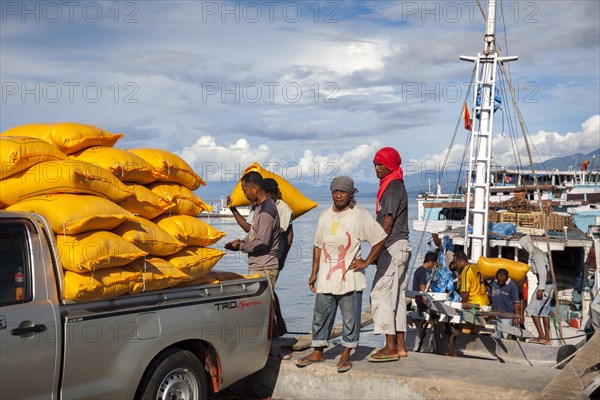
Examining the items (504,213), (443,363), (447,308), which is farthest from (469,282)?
(504,213)

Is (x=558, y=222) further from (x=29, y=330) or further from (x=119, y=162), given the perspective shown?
(x=29, y=330)

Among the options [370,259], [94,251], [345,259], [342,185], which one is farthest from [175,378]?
[342,185]

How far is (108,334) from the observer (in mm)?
4859

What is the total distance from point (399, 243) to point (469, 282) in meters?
4.68

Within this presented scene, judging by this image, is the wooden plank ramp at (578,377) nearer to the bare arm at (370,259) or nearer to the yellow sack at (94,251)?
the bare arm at (370,259)

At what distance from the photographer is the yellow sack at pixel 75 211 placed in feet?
15.8

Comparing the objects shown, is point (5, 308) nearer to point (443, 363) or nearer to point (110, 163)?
point (110, 163)

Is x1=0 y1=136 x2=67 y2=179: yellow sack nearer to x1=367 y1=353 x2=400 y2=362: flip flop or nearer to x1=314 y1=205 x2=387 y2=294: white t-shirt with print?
x1=314 y1=205 x2=387 y2=294: white t-shirt with print

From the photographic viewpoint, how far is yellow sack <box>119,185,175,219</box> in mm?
5613

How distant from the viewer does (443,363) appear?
6730 mm

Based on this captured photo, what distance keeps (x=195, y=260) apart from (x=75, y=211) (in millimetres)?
1209

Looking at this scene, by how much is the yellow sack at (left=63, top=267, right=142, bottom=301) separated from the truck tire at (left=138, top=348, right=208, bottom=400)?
2.17ft

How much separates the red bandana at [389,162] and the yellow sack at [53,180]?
109 inches

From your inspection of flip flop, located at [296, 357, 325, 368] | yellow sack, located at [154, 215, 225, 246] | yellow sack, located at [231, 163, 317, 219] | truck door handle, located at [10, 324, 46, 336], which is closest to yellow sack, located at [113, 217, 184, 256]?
yellow sack, located at [154, 215, 225, 246]
